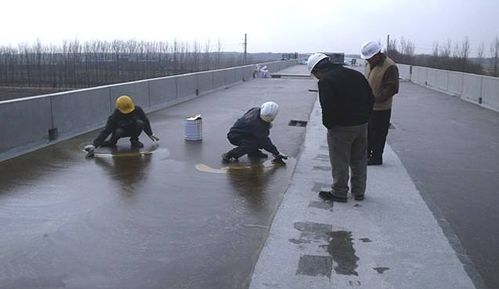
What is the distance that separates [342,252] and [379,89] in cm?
393

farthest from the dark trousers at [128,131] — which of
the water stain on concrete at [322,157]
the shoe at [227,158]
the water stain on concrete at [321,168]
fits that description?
the water stain on concrete at [321,168]

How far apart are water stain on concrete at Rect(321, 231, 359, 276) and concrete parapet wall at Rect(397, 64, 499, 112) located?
13.3 metres

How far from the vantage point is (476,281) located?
412 cm

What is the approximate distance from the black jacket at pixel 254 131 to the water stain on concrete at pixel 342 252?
3239 mm

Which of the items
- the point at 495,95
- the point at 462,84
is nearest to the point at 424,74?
the point at 462,84

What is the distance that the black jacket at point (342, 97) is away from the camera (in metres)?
6.00

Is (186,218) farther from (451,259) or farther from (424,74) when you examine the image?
(424,74)

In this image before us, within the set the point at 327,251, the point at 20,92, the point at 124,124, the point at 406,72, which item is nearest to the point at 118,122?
the point at 124,124

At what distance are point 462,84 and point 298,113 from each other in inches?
367

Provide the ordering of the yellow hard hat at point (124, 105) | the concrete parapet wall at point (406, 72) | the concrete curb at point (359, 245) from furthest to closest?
the concrete parapet wall at point (406, 72) → the yellow hard hat at point (124, 105) → the concrete curb at point (359, 245)

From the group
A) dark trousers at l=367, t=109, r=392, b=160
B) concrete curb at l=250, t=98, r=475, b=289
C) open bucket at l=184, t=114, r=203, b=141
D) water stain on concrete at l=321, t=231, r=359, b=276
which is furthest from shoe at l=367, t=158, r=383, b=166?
open bucket at l=184, t=114, r=203, b=141

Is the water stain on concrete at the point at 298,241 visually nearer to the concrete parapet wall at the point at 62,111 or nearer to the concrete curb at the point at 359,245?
the concrete curb at the point at 359,245

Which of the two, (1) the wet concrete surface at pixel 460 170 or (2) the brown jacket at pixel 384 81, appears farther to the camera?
A: (2) the brown jacket at pixel 384 81

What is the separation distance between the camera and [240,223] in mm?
5492
